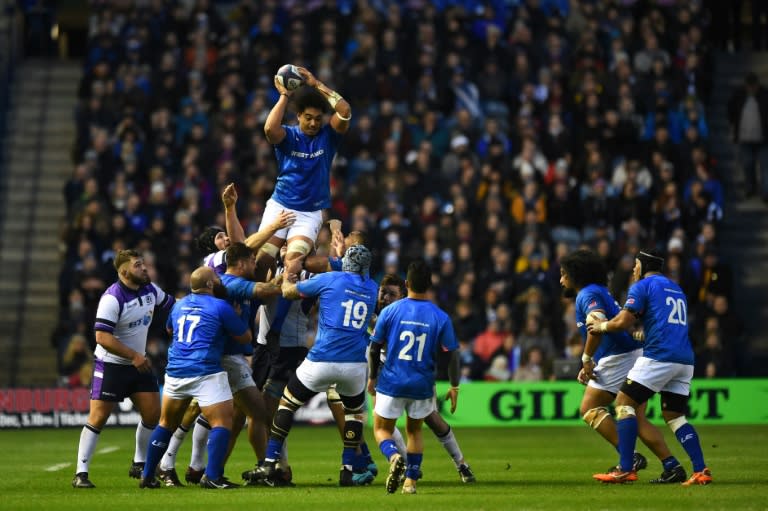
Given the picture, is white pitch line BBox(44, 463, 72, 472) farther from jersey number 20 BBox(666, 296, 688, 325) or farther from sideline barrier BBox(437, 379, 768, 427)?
sideline barrier BBox(437, 379, 768, 427)

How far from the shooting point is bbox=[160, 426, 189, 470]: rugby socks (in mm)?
15422

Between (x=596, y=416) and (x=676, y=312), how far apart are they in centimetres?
134

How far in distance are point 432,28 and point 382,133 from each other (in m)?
2.93

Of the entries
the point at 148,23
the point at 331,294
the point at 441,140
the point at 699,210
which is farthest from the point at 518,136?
the point at 331,294

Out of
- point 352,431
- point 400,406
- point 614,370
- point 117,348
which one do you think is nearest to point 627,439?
point 614,370

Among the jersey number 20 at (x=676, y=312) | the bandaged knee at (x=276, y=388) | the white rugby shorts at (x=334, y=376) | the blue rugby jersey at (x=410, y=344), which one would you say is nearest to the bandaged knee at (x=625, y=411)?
the jersey number 20 at (x=676, y=312)

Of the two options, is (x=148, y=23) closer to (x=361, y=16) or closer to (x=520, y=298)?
(x=361, y=16)

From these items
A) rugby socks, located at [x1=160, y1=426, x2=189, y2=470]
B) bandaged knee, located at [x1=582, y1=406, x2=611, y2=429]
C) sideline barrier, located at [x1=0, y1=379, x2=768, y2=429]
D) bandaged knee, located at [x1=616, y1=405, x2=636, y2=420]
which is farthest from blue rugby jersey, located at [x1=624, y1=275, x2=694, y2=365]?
sideline barrier, located at [x1=0, y1=379, x2=768, y2=429]

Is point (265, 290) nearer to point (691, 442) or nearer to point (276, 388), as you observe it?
point (276, 388)

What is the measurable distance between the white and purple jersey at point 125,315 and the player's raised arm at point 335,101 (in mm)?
2686

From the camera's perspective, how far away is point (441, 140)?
28.3m

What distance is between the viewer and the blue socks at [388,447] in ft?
46.5

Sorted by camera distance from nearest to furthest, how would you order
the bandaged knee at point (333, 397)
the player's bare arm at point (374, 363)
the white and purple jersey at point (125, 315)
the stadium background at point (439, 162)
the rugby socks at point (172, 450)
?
1. the player's bare arm at point (374, 363)
2. the white and purple jersey at point (125, 315)
3. the rugby socks at point (172, 450)
4. the bandaged knee at point (333, 397)
5. the stadium background at point (439, 162)

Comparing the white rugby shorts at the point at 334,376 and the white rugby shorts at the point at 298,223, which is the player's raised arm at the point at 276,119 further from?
the white rugby shorts at the point at 334,376
